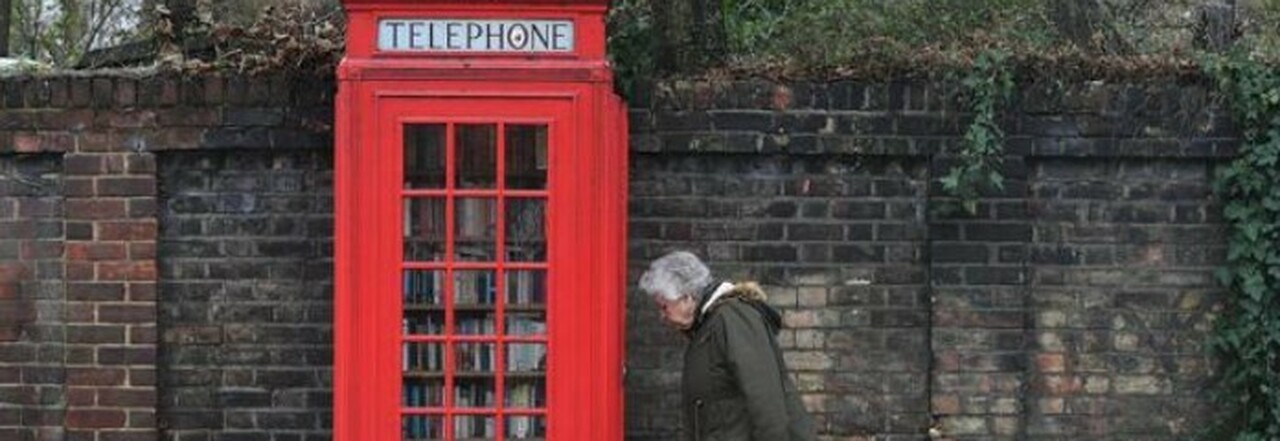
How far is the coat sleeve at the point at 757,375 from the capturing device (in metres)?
4.07

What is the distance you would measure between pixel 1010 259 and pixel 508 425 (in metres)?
2.10

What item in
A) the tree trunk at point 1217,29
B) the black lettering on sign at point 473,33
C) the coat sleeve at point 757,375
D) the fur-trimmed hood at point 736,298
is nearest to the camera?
the coat sleeve at point 757,375

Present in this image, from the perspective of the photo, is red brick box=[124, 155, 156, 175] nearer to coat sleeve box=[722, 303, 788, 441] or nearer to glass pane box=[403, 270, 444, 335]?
glass pane box=[403, 270, 444, 335]

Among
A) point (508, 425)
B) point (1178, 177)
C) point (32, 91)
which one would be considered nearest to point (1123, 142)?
point (1178, 177)

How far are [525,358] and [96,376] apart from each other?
74.1 inches

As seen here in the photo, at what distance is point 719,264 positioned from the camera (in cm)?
534

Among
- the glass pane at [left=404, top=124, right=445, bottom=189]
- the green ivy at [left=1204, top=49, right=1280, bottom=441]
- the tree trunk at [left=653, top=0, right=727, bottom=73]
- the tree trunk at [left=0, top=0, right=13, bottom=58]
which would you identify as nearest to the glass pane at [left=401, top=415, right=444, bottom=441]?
the glass pane at [left=404, top=124, right=445, bottom=189]

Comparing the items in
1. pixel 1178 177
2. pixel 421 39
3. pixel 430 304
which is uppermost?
pixel 421 39

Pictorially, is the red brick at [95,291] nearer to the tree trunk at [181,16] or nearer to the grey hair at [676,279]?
the tree trunk at [181,16]

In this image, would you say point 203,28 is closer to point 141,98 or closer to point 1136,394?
point 141,98

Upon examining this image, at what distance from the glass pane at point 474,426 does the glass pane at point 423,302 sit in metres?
0.30

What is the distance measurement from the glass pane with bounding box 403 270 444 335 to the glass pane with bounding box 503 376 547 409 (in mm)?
292

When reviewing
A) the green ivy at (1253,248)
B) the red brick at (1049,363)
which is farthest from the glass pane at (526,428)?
the green ivy at (1253,248)

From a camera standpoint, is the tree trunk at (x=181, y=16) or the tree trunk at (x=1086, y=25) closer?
the tree trunk at (x=181, y=16)
